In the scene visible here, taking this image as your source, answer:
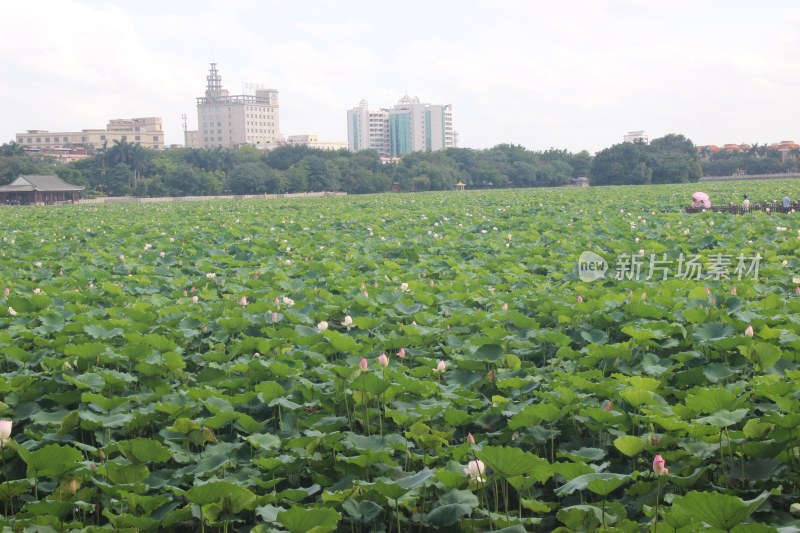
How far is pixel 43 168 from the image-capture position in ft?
182

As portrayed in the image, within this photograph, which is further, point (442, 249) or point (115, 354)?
point (442, 249)

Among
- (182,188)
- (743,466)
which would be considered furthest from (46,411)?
(182,188)

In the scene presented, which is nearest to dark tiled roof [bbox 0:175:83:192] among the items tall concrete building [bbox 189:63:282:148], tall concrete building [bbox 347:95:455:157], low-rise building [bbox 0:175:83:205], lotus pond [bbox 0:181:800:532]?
low-rise building [bbox 0:175:83:205]

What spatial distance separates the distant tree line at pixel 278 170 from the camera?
58.4 m

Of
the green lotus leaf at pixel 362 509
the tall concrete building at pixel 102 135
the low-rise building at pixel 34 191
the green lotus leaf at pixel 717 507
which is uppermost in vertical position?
the tall concrete building at pixel 102 135

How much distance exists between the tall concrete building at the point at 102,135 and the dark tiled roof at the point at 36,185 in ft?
178

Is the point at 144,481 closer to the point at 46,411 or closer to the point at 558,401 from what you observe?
the point at 46,411

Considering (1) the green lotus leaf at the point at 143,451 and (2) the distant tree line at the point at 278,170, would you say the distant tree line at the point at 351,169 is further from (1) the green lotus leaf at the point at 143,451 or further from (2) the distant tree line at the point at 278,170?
(1) the green lotus leaf at the point at 143,451

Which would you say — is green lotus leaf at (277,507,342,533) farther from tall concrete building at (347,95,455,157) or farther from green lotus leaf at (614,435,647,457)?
tall concrete building at (347,95,455,157)

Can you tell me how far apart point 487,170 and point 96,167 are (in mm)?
33533

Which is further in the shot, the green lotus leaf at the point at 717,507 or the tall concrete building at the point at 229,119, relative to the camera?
the tall concrete building at the point at 229,119

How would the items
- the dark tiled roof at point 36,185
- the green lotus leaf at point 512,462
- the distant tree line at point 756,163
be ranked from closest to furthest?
the green lotus leaf at point 512,462 < the dark tiled roof at point 36,185 < the distant tree line at point 756,163

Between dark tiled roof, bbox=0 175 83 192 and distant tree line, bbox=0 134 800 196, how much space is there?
4451 millimetres

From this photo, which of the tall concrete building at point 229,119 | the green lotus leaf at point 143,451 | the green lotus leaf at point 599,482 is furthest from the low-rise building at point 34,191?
the tall concrete building at point 229,119
